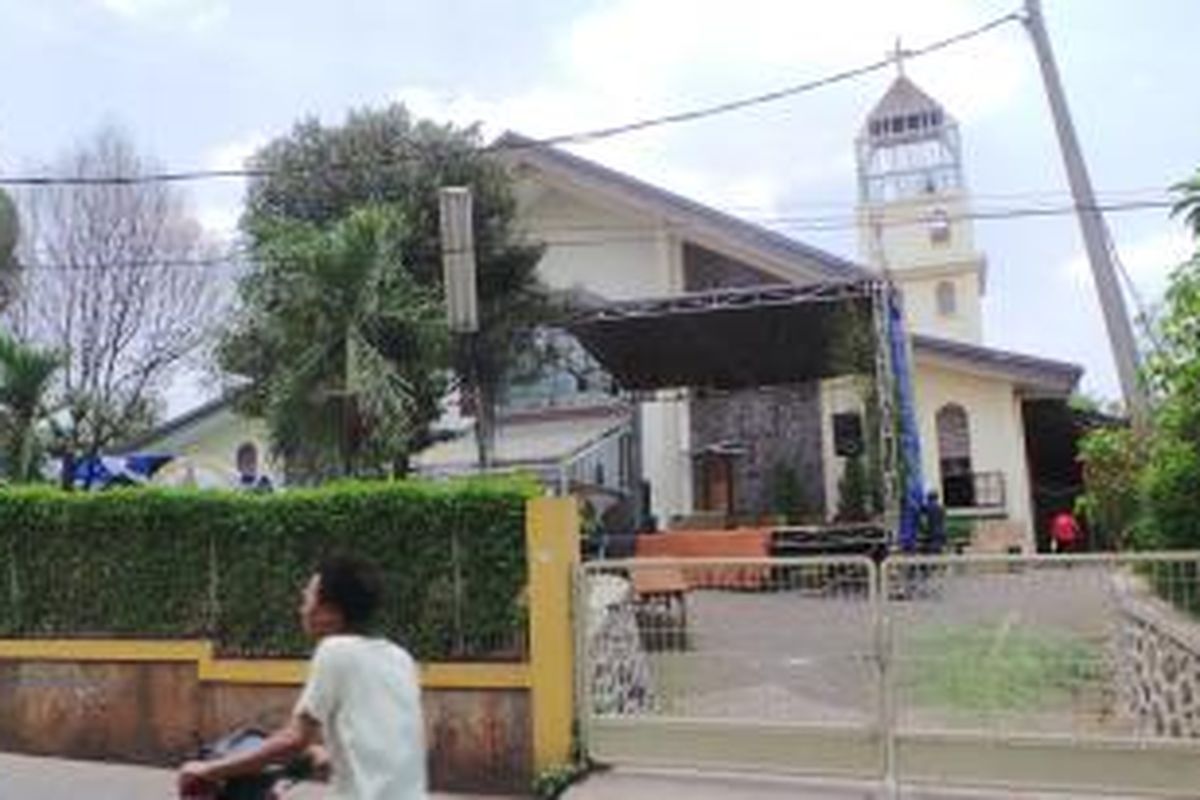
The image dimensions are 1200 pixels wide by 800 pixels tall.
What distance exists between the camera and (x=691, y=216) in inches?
1095

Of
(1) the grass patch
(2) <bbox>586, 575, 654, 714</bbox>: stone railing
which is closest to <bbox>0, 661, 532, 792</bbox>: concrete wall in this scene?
(2) <bbox>586, 575, 654, 714</bbox>: stone railing

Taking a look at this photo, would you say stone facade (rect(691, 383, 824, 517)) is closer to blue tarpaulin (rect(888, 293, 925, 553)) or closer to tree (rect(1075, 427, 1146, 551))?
blue tarpaulin (rect(888, 293, 925, 553))

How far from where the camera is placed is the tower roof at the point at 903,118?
179 ft

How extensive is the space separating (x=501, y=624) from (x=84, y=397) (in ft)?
58.7

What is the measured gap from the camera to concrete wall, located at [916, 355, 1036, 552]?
28.0m

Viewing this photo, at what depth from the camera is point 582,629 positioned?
10.2 m

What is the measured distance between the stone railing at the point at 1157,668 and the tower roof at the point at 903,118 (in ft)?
153

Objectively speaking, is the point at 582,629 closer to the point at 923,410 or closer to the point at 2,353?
the point at 2,353

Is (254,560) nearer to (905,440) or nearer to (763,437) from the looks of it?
(905,440)

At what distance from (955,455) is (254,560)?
19.3m

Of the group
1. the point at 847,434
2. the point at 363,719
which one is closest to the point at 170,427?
the point at 847,434

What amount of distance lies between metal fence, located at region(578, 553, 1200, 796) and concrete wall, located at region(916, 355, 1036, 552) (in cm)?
1841

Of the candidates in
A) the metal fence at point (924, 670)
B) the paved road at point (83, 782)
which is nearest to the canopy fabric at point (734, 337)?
the metal fence at point (924, 670)

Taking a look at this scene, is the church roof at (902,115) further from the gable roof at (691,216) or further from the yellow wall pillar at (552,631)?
the yellow wall pillar at (552,631)
